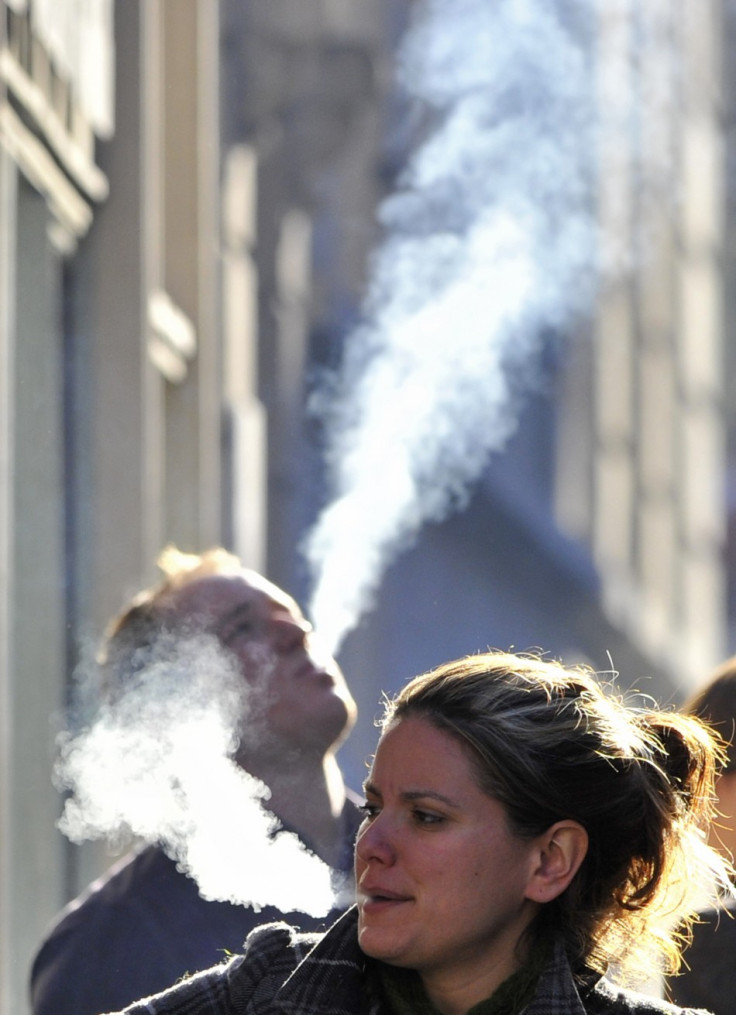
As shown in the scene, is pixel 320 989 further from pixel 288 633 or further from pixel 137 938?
pixel 288 633

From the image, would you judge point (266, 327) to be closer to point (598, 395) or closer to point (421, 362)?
point (421, 362)

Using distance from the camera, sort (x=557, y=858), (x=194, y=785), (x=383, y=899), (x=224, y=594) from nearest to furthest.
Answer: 1. (x=383, y=899)
2. (x=557, y=858)
3. (x=194, y=785)
4. (x=224, y=594)

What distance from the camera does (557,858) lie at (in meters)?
2.25

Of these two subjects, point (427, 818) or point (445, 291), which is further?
point (445, 291)

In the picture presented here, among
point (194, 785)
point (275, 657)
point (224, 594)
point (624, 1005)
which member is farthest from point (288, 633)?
point (624, 1005)

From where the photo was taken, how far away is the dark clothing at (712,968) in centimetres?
272

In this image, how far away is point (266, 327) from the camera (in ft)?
26.8

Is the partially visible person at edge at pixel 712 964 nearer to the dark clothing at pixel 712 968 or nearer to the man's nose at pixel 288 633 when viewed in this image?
the dark clothing at pixel 712 968

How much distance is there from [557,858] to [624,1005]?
187 mm

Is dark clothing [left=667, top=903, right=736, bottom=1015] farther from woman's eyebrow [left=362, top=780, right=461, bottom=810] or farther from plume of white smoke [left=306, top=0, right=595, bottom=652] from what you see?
plume of white smoke [left=306, top=0, right=595, bottom=652]

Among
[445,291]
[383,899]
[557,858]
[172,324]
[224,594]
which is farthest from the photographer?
[172,324]

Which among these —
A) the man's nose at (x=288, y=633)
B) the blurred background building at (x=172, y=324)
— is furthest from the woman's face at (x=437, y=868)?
the blurred background building at (x=172, y=324)

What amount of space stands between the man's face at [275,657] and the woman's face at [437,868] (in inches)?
26.4

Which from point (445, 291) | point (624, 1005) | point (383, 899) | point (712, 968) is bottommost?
point (712, 968)
